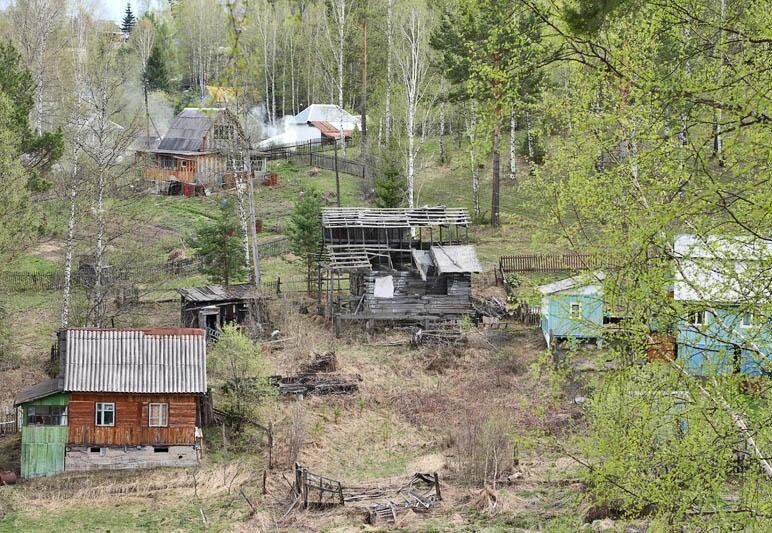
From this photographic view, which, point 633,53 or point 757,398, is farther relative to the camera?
point 633,53

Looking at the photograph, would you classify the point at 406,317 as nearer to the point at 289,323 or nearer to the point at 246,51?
the point at 289,323

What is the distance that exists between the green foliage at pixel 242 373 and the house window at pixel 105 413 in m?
3.49

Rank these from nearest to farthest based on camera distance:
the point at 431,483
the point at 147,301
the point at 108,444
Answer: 1. the point at 431,483
2. the point at 108,444
3. the point at 147,301

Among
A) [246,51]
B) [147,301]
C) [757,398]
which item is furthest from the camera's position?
[147,301]

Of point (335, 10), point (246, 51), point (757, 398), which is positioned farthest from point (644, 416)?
point (335, 10)

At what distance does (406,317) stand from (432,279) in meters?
1.97

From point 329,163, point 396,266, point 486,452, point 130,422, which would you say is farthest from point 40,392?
point 329,163

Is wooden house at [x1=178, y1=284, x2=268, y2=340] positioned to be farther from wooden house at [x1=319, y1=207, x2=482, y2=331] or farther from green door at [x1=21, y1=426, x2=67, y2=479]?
green door at [x1=21, y1=426, x2=67, y2=479]

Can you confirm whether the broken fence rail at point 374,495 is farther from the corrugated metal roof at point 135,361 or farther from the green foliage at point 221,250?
the green foliage at point 221,250

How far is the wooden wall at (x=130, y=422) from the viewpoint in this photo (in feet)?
81.1

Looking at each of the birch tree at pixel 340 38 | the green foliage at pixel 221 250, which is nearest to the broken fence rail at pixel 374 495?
the green foliage at pixel 221 250

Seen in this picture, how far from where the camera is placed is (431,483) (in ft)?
74.5

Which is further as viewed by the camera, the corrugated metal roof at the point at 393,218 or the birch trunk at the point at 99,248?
the corrugated metal roof at the point at 393,218

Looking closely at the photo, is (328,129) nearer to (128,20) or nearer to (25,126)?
(25,126)
